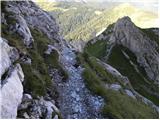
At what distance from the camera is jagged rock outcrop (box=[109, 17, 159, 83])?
9962 centimetres

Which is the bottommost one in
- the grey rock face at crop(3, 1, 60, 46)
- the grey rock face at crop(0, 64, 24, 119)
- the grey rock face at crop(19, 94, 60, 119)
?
the grey rock face at crop(3, 1, 60, 46)

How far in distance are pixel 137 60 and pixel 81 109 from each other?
70.8 metres

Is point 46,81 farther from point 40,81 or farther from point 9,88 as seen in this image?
point 9,88

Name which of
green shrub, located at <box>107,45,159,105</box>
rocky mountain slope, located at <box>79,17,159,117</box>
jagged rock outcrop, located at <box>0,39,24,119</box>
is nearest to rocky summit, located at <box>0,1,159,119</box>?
jagged rock outcrop, located at <box>0,39,24,119</box>

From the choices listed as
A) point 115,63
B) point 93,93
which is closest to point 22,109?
point 93,93

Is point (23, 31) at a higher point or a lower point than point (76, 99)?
higher

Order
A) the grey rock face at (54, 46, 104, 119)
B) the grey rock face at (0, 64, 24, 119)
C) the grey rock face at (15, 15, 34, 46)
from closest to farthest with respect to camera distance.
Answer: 1. the grey rock face at (0, 64, 24, 119)
2. the grey rock face at (54, 46, 104, 119)
3. the grey rock face at (15, 15, 34, 46)

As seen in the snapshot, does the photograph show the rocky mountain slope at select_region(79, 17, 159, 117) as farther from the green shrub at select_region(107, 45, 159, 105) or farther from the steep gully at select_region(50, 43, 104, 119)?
the steep gully at select_region(50, 43, 104, 119)

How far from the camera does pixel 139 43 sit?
345ft

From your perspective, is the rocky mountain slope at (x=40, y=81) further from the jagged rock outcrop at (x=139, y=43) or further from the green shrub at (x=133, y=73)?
the jagged rock outcrop at (x=139, y=43)

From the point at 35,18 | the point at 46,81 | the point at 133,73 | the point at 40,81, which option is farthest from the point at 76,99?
the point at 133,73

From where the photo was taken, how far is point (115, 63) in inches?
3932

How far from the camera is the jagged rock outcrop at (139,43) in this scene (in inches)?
3922

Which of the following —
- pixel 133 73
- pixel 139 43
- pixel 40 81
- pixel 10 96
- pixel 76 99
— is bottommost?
pixel 133 73
